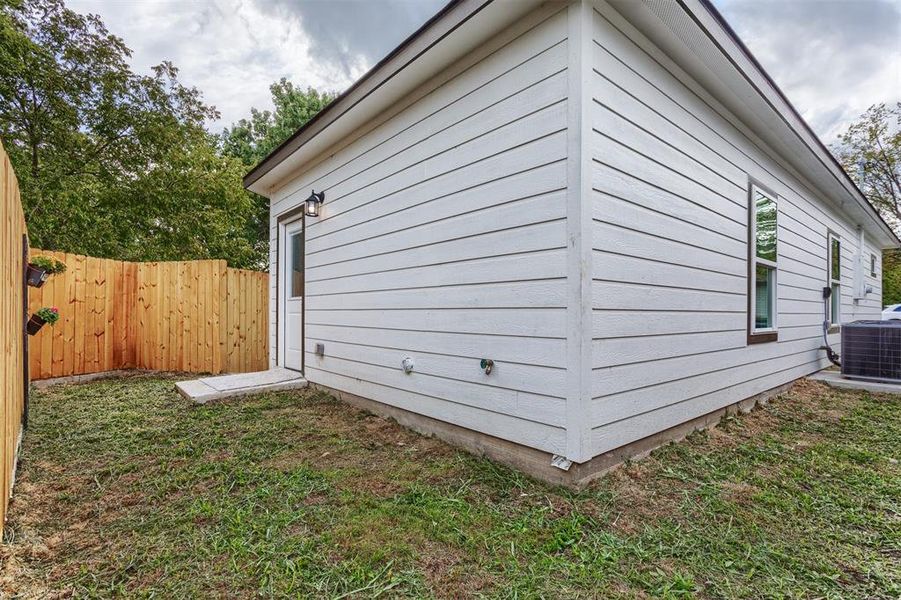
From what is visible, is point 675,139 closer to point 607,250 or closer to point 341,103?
point 607,250

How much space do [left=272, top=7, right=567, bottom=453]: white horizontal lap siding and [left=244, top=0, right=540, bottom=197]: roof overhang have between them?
0.41 ft

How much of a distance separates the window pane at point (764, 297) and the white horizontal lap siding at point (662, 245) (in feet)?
0.89

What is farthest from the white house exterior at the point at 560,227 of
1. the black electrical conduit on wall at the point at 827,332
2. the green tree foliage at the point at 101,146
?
the green tree foliage at the point at 101,146

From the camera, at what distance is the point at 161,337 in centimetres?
611

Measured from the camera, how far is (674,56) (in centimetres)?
288

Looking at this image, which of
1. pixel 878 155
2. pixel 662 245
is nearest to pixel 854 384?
pixel 662 245

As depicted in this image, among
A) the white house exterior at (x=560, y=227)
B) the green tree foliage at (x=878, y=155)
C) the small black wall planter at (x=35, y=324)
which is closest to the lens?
the white house exterior at (x=560, y=227)

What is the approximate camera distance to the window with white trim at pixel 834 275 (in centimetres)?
607

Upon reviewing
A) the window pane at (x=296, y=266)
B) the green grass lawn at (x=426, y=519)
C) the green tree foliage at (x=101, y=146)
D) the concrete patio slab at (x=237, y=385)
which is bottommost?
the green grass lawn at (x=426, y=519)

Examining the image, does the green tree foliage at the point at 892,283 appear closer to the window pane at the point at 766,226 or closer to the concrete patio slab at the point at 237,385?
the window pane at the point at 766,226

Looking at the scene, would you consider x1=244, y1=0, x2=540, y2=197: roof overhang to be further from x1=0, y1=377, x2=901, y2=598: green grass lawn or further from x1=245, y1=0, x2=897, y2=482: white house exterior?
x1=0, y1=377, x2=901, y2=598: green grass lawn

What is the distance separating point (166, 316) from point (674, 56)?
705 centimetres

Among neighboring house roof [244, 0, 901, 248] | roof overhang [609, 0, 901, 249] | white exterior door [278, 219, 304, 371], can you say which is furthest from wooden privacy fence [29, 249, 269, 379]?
roof overhang [609, 0, 901, 249]

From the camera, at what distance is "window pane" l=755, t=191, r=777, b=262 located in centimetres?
405
